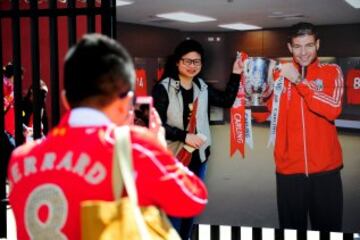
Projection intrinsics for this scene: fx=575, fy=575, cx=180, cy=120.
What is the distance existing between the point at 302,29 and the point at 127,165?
2.80 m

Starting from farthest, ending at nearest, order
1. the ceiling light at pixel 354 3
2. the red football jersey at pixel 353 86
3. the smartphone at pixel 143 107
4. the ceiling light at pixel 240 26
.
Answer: the ceiling light at pixel 240 26, the red football jersey at pixel 353 86, the ceiling light at pixel 354 3, the smartphone at pixel 143 107

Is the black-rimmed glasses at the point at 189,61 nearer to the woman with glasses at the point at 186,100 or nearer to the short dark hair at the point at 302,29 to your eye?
the woman with glasses at the point at 186,100

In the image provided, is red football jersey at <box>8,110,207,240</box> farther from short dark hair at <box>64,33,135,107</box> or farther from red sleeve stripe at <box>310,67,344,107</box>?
red sleeve stripe at <box>310,67,344,107</box>

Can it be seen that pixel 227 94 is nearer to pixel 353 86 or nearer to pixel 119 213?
pixel 353 86

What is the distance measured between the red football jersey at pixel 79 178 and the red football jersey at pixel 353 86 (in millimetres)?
2573

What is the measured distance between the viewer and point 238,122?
13.9 ft

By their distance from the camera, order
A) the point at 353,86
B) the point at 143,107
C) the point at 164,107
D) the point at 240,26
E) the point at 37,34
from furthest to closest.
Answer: the point at 164,107 → the point at 240,26 → the point at 353,86 → the point at 37,34 → the point at 143,107

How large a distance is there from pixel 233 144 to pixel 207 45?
0.76 meters

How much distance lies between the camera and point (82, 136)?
1.67 metres

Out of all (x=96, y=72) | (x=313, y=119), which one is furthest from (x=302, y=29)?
(x=96, y=72)

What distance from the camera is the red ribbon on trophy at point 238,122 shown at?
4234mm

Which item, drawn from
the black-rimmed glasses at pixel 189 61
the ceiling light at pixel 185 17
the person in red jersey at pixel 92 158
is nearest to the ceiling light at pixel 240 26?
the ceiling light at pixel 185 17

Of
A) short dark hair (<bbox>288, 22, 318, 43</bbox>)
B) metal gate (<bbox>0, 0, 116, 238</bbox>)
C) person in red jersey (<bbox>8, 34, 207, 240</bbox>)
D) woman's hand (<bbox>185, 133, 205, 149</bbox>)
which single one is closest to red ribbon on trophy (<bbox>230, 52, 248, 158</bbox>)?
woman's hand (<bbox>185, 133, 205, 149</bbox>)

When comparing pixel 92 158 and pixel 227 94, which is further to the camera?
pixel 227 94
